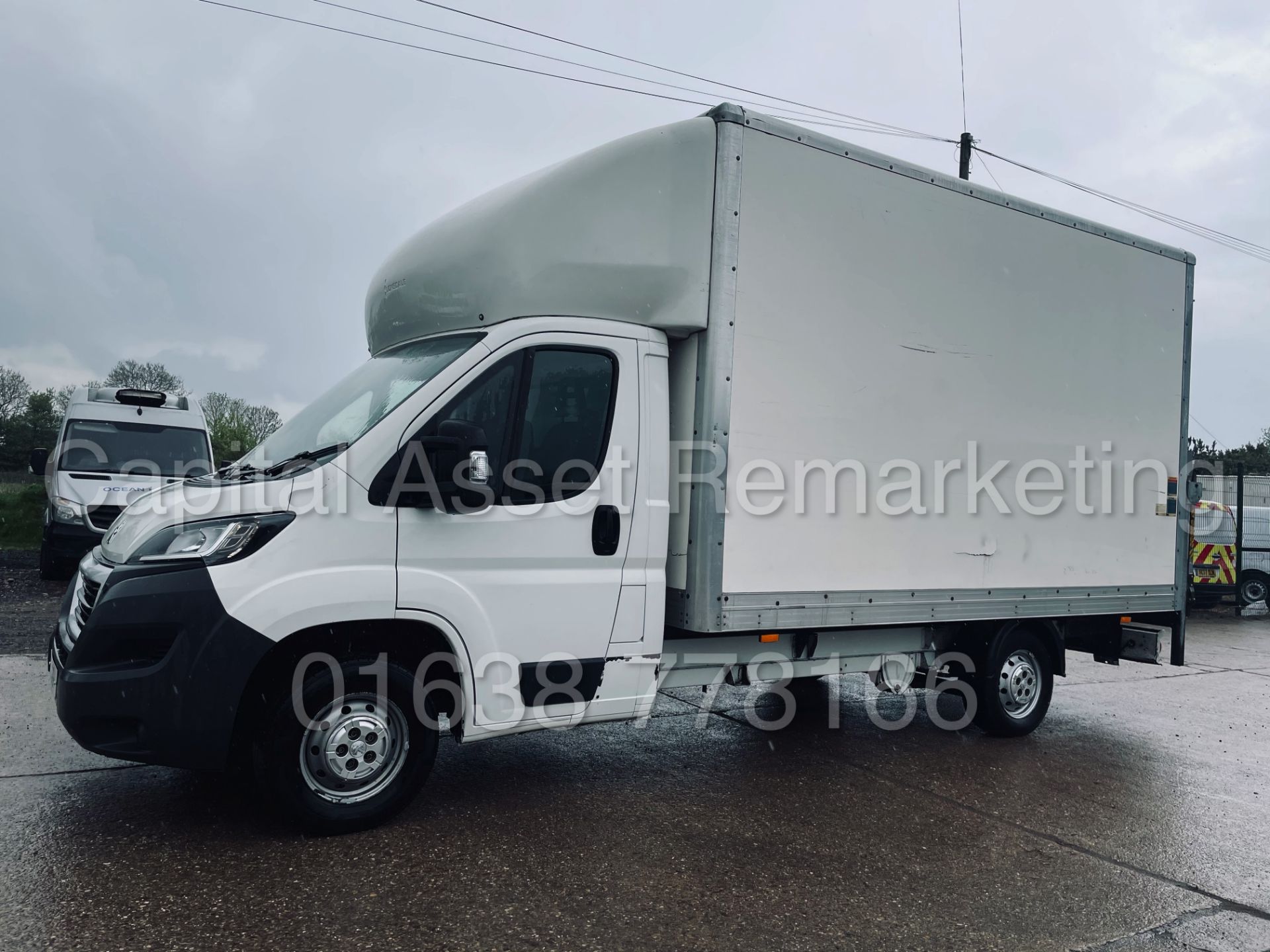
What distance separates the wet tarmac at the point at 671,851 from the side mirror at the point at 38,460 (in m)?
5.94

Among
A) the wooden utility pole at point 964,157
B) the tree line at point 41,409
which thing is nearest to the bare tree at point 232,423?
the tree line at point 41,409

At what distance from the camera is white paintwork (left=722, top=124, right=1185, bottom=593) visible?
5.30 meters

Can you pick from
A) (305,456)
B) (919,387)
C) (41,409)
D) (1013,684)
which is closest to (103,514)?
(305,456)

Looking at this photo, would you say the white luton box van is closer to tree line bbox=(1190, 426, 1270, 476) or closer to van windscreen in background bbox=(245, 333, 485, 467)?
van windscreen in background bbox=(245, 333, 485, 467)

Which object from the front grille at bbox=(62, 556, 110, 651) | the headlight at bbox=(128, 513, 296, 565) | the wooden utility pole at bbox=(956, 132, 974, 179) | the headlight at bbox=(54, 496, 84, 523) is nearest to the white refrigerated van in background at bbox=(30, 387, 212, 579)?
the headlight at bbox=(54, 496, 84, 523)

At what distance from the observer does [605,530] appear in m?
4.91

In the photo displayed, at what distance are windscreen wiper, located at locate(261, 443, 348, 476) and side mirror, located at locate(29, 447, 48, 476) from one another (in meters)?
9.17

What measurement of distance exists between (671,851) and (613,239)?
294 centimetres

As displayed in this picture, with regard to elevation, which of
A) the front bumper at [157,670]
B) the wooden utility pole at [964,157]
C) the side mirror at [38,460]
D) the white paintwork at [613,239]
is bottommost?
the front bumper at [157,670]

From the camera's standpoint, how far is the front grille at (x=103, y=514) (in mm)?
12078

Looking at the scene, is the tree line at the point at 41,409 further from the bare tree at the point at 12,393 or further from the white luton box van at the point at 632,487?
the white luton box van at the point at 632,487

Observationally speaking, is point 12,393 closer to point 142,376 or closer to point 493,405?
point 142,376

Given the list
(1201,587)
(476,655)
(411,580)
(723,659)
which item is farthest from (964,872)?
(1201,587)

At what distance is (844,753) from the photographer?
6535 mm
